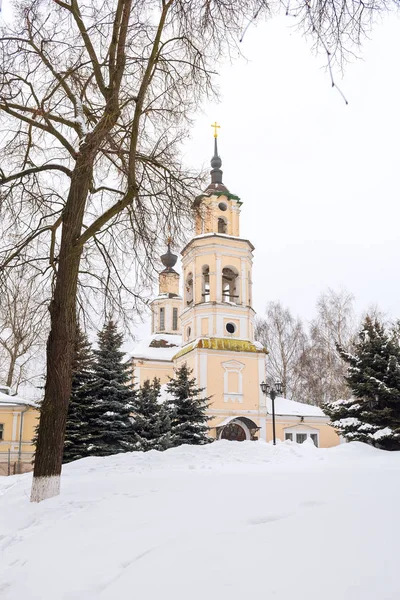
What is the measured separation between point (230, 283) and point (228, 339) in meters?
3.66

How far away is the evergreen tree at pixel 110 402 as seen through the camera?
15148mm

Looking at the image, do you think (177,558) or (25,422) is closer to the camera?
(177,558)

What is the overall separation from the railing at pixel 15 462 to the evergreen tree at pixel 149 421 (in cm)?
985

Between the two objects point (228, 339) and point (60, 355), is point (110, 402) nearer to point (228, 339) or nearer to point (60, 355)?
point (60, 355)

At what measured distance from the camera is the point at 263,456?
474 inches

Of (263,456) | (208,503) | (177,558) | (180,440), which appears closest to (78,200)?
(208,503)

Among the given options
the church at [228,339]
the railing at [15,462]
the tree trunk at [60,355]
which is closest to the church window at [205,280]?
the church at [228,339]

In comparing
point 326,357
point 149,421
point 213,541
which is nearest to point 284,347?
point 326,357

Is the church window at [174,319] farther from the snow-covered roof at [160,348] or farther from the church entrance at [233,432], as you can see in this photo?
the church entrance at [233,432]

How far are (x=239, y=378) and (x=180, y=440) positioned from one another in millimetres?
12621

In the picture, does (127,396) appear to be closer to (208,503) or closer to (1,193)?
(1,193)

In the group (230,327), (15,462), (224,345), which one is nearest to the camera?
(15,462)

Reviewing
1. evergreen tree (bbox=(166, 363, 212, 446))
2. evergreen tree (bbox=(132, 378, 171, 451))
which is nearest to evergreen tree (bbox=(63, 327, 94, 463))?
evergreen tree (bbox=(132, 378, 171, 451))

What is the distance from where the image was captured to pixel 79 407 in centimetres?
1515
